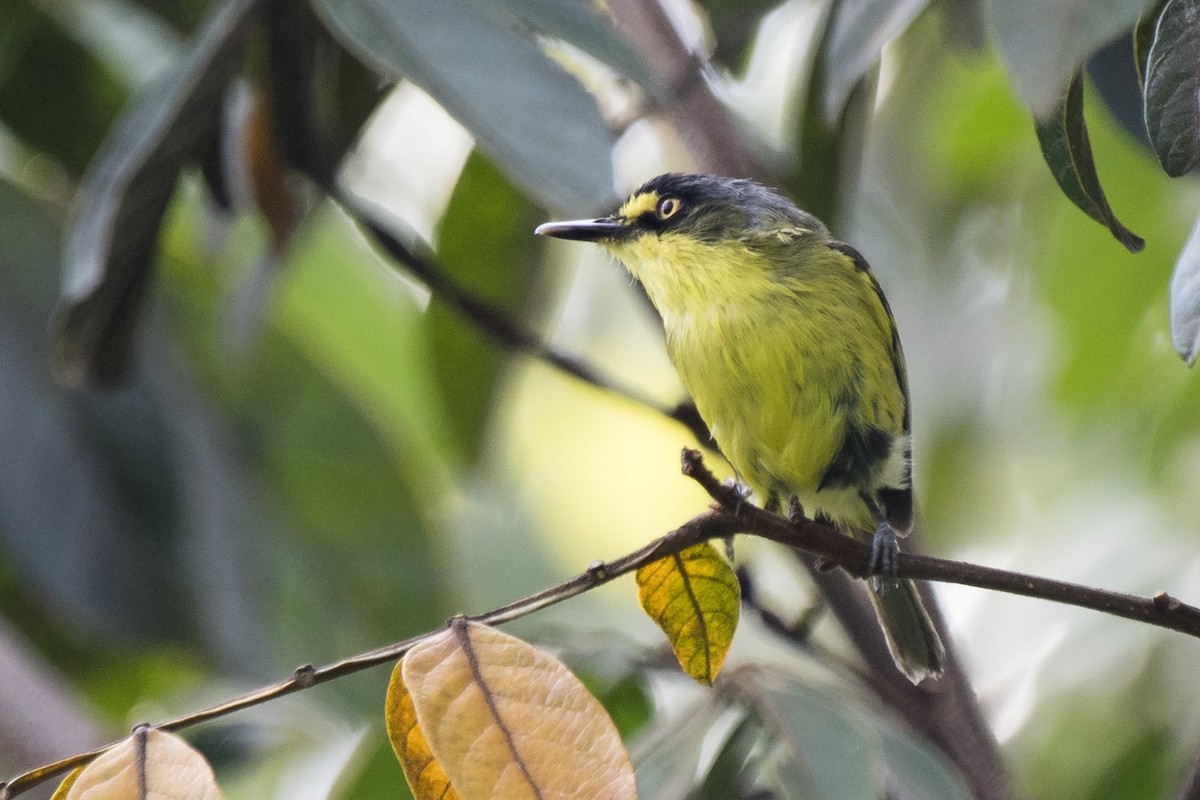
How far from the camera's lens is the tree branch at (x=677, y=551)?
1.34 m

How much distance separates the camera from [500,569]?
14.3 feet

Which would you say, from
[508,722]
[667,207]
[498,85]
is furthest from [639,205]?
[508,722]

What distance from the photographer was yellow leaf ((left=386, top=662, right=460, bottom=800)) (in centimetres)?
137

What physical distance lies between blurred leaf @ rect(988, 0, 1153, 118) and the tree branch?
0.52 metres

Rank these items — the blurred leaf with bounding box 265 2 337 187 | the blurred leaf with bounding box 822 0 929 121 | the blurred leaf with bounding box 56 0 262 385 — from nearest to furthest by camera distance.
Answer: the blurred leaf with bounding box 822 0 929 121 → the blurred leaf with bounding box 56 0 262 385 → the blurred leaf with bounding box 265 2 337 187

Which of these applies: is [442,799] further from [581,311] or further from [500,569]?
[581,311]

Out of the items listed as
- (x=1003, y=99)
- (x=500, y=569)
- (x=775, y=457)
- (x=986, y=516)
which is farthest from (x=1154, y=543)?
(x=500, y=569)

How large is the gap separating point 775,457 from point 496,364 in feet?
2.43

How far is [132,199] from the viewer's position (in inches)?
94.0

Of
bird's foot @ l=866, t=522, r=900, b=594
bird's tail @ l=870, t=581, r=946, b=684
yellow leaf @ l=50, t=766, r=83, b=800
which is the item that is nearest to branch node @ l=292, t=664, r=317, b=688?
yellow leaf @ l=50, t=766, r=83, b=800

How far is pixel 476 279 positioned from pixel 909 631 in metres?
1.23

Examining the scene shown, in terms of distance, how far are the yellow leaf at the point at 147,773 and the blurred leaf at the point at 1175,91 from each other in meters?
1.17

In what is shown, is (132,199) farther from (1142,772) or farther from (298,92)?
(1142,772)

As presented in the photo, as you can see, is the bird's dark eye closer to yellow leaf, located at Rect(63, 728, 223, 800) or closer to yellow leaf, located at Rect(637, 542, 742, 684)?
yellow leaf, located at Rect(637, 542, 742, 684)
